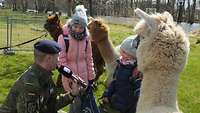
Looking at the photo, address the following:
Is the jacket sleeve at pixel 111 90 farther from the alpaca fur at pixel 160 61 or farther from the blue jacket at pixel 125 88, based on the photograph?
the alpaca fur at pixel 160 61

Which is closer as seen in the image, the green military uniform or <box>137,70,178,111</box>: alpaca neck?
<box>137,70,178,111</box>: alpaca neck

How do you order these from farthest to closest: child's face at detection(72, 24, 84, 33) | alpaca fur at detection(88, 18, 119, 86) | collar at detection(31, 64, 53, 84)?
alpaca fur at detection(88, 18, 119, 86)
child's face at detection(72, 24, 84, 33)
collar at detection(31, 64, 53, 84)

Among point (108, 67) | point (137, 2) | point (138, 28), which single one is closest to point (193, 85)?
point (108, 67)

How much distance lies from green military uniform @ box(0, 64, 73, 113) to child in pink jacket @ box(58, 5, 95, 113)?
212 centimetres

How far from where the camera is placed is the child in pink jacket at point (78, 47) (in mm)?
5793

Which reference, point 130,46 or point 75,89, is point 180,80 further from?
point 75,89

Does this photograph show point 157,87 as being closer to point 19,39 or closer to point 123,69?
point 123,69

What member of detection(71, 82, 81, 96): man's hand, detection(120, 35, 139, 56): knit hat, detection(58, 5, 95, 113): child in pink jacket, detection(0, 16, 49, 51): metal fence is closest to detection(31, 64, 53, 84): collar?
detection(71, 82, 81, 96): man's hand

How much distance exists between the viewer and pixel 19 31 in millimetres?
15086

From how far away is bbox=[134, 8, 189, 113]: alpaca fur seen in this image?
331 centimetres

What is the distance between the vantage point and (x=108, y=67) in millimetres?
5918

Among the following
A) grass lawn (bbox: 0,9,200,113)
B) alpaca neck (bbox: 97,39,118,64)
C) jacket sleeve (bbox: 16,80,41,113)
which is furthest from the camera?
grass lawn (bbox: 0,9,200,113)

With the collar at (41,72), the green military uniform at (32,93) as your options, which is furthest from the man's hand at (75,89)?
the collar at (41,72)

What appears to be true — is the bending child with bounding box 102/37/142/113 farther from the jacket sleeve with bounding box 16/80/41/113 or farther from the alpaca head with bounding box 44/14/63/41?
the alpaca head with bounding box 44/14/63/41
